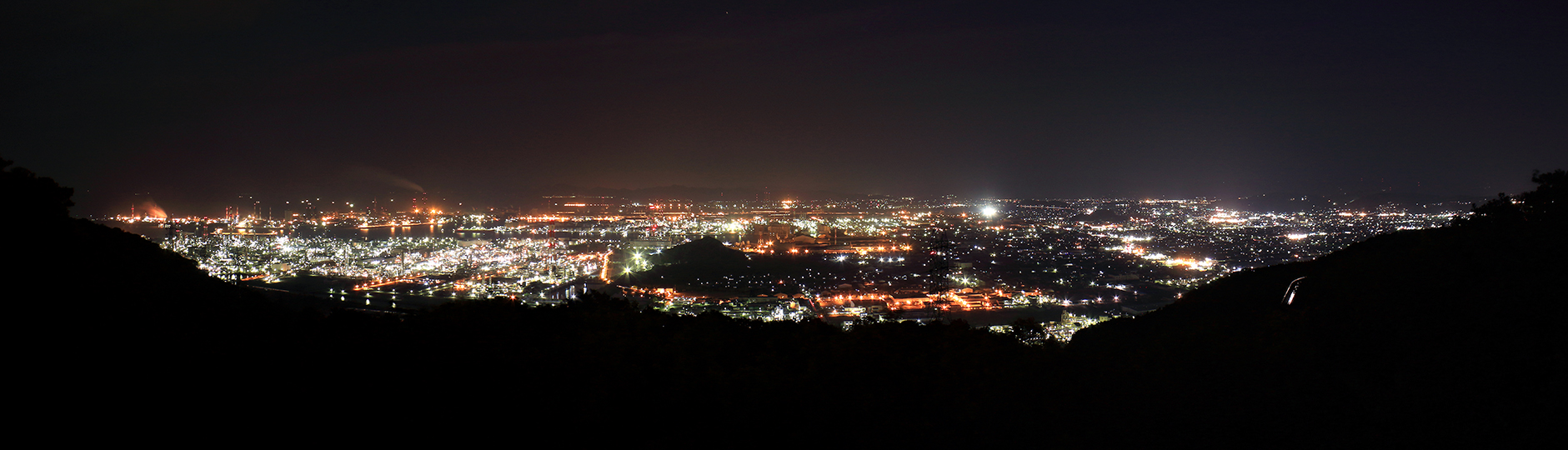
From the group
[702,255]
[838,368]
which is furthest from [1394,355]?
[702,255]

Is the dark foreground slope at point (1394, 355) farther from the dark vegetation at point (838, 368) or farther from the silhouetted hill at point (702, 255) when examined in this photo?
the silhouetted hill at point (702, 255)

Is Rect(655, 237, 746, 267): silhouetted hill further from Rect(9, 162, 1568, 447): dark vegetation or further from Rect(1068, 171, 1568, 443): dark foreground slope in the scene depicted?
Rect(1068, 171, 1568, 443): dark foreground slope

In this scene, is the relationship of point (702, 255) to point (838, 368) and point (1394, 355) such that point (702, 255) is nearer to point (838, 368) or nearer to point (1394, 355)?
point (838, 368)

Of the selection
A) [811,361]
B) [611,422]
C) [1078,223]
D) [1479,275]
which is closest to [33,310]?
[611,422]

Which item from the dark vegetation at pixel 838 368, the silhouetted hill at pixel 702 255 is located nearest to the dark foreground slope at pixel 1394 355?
the dark vegetation at pixel 838 368

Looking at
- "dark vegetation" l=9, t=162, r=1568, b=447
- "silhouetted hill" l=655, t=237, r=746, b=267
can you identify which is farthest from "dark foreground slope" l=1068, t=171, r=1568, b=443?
"silhouetted hill" l=655, t=237, r=746, b=267

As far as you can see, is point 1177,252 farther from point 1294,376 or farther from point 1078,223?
point 1294,376
